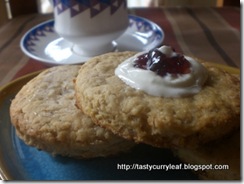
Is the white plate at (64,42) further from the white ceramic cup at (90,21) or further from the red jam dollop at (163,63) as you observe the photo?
the red jam dollop at (163,63)

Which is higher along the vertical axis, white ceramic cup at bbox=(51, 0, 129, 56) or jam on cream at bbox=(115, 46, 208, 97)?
jam on cream at bbox=(115, 46, 208, 97)

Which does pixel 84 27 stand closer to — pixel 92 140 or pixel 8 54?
pixel 8 54

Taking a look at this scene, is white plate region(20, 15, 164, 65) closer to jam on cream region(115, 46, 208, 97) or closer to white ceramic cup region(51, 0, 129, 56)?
white ceramic cup region(51, 0, 129, 56)

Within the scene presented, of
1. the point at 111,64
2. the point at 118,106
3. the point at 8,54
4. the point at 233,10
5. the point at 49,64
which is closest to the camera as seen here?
the point at 118,106

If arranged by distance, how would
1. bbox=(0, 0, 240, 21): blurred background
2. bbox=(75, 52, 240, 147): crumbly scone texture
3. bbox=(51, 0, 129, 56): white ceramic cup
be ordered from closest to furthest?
1. bbox=(75, 52, 240, 147): crumbly scone texture
2. bbox=(51, 0, 129, 56): white ceramic cup
3. bbox=(0, 0, 240, 21): blurred background

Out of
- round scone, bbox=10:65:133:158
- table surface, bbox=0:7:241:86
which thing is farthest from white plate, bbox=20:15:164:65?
round scone, bbox=10:65:133:158

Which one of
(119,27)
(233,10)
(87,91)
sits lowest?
(233,10)

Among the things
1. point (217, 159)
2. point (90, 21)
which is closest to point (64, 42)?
point (90, 21)

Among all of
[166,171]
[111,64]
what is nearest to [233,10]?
[111,64]
